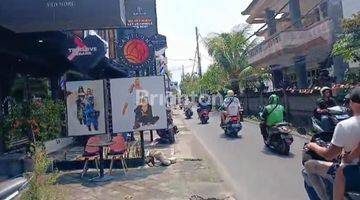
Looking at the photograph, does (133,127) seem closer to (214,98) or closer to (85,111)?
(85,111)

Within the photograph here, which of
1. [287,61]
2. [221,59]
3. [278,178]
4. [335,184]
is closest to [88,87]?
[278,178]

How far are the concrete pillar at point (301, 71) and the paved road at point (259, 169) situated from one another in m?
10.6

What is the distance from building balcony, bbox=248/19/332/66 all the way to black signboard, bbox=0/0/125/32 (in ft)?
40.8

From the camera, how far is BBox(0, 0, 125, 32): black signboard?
7719 millimetres

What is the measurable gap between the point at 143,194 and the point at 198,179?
1.46 meters

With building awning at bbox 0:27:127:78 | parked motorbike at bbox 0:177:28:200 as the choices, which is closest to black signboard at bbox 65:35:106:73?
building awning at bbox 0:27:127:78

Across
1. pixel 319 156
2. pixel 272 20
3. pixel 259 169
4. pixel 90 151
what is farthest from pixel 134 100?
pixel 272 20

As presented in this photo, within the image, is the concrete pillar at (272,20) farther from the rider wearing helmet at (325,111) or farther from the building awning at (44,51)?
the building awning at (44,51)

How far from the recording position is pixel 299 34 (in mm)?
20625

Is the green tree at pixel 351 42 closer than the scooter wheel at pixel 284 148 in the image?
No

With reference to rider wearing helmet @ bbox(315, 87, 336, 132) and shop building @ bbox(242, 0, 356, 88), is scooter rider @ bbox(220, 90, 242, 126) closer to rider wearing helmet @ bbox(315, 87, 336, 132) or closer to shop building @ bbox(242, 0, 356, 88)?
shop building @ bbox(242, 0, 356, 88)

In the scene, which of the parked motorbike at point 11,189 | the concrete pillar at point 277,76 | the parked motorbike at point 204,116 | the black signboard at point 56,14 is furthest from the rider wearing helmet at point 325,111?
the concrete pillar at point 277,76

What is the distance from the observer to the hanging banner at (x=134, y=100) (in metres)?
10.0

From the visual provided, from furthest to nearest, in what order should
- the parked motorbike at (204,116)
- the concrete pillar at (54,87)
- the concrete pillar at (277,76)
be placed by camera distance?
the concrete pillar at (277,76) → the parked motorbike at (204,116) → the concrete pillar at (54,87)
